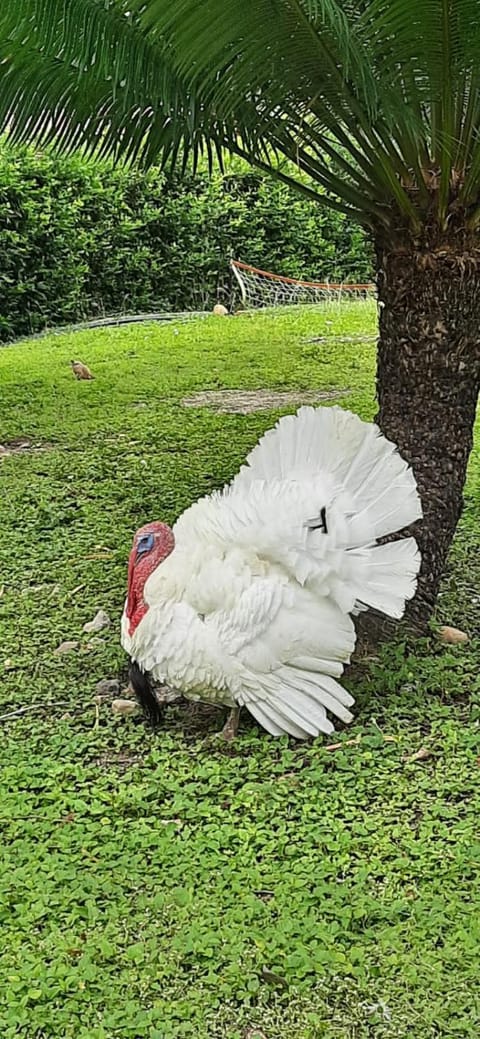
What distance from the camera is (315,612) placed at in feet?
10.2

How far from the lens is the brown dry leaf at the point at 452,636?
3.80m

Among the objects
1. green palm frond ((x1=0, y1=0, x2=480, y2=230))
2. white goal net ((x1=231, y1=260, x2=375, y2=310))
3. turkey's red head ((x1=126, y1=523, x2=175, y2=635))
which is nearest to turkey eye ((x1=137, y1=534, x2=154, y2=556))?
turkey's red head ((x1=126, y1=523, x2=175, y2=635))

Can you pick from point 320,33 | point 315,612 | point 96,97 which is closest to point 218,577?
point 315,612

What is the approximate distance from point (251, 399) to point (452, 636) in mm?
4337

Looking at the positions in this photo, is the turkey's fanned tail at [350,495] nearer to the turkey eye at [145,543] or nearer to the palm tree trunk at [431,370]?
the turkey eye at [145,543]

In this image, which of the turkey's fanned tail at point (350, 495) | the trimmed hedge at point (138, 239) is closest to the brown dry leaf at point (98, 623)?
the turkey's fanned tail at point (350, 495)

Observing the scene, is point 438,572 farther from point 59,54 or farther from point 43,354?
point 43,354

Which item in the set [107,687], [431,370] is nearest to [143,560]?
[107,687]

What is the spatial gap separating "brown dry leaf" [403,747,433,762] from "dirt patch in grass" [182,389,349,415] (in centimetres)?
457

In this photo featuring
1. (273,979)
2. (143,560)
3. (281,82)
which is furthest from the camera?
(143,560)

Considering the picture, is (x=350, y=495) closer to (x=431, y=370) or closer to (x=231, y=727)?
(x=431, y=370)

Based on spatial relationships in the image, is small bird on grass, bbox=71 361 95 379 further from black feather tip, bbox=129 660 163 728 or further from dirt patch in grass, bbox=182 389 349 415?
black feather tip, bbox=129 660 163 728

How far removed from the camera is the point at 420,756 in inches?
121

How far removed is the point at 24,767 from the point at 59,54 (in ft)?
6.82
